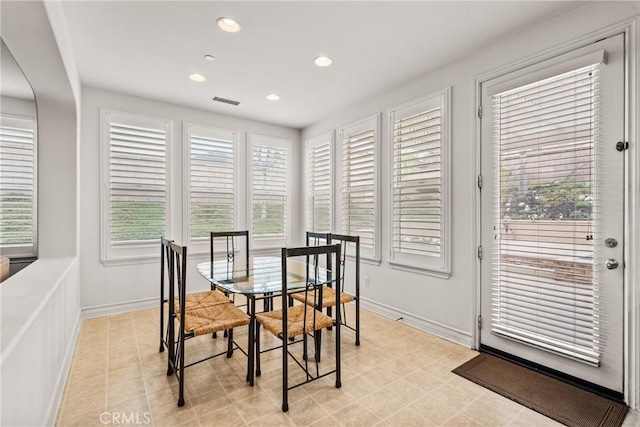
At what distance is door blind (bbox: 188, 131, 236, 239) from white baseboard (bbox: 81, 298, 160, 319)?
0.97 meters

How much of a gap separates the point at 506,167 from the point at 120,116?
4.21 metres

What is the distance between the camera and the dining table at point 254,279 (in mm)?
2242

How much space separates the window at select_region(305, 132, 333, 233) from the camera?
4602 millimetres

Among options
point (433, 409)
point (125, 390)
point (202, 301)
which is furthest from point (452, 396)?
point (125, 390)

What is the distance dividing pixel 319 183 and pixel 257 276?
8.07ft

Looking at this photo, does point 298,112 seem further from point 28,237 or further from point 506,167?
point 28,237

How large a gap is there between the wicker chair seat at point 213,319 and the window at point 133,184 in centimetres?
195

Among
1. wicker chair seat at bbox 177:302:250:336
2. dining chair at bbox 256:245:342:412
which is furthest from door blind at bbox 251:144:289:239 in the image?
dining chair at bbox 256:245:342:412

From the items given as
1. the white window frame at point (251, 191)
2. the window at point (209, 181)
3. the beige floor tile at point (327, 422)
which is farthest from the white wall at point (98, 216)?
the beige floor tile at point (327, 422)

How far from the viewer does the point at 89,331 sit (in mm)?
3188

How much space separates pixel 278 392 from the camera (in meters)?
2.15

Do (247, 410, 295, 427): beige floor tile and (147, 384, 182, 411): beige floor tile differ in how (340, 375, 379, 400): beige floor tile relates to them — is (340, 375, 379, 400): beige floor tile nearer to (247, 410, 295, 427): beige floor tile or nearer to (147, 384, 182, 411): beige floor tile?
(247, 410, 295, 427): beige floor tile

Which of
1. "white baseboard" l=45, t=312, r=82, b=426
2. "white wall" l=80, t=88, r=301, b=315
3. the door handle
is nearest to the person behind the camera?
"white baseboard" l=45, t=312, r=82, b=426

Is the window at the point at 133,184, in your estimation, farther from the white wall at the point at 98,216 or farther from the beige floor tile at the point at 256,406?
the beige floor tile at the point at 256,406
